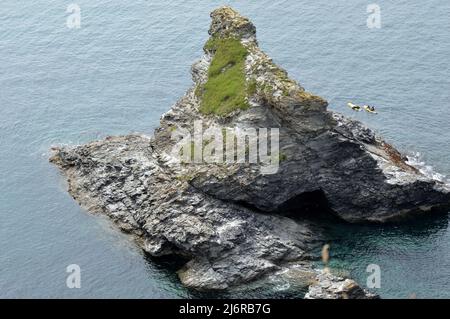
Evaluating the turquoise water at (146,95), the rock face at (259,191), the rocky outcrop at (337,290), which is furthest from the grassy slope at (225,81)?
the rocky outcrop at (337,290)

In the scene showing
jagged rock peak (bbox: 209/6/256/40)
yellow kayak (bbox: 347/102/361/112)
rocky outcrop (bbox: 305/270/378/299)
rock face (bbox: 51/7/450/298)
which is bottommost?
rocky outcrop (bbox: 305/270/378/299)

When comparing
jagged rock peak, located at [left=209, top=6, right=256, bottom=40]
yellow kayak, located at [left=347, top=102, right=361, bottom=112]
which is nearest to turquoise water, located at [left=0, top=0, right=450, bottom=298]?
yellow kayak, located at [left=347, top=102, right=361, bottom=112]

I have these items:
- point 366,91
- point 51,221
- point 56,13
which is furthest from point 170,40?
point 51,221

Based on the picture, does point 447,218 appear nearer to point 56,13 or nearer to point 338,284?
point 338,284

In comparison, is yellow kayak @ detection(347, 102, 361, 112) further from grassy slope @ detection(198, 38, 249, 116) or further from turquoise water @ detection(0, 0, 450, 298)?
grassy slope @ detection(198, 38, 249, 116)

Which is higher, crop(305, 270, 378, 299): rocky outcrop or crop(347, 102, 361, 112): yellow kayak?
crop(347, 102, 361, 112): yellow kayak

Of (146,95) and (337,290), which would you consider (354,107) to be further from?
(337,290)

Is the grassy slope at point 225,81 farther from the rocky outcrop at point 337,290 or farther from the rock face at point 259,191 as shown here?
the rocky outcrop at point 337,290
